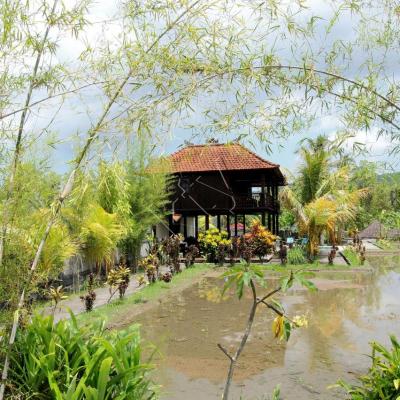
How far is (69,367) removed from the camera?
3436 mm

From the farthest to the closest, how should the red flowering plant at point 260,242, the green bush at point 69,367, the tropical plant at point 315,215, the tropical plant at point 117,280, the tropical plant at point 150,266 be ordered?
the red flowering plant at point 260,242, the tropical plant at point 315,215, the tropical plant at point 150,266, the tropical plant at point 117,280, the green bush at point 69,367

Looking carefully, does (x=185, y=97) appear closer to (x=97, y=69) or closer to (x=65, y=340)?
(x=97, y=69)

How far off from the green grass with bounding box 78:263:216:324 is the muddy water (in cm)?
39

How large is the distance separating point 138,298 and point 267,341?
13.1ft

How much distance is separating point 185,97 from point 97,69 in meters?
0.63

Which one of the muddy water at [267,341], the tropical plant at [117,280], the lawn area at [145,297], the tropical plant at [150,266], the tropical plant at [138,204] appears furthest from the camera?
the tropical plant at [138,204]

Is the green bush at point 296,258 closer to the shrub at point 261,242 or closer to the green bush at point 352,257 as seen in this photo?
the shrub at point 261,242

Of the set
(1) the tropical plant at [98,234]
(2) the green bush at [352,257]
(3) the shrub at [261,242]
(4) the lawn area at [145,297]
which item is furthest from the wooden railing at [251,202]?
(1) the tropical plant at [98,234]

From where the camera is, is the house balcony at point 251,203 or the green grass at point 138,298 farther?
the house balcony at point 251,203

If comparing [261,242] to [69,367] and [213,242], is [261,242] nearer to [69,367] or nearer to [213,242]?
[213,242]

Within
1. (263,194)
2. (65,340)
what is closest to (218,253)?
(263,194)

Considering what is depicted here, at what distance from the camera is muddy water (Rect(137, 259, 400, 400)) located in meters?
5.14

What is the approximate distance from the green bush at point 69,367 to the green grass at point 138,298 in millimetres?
2356

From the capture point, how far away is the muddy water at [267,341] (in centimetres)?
514
